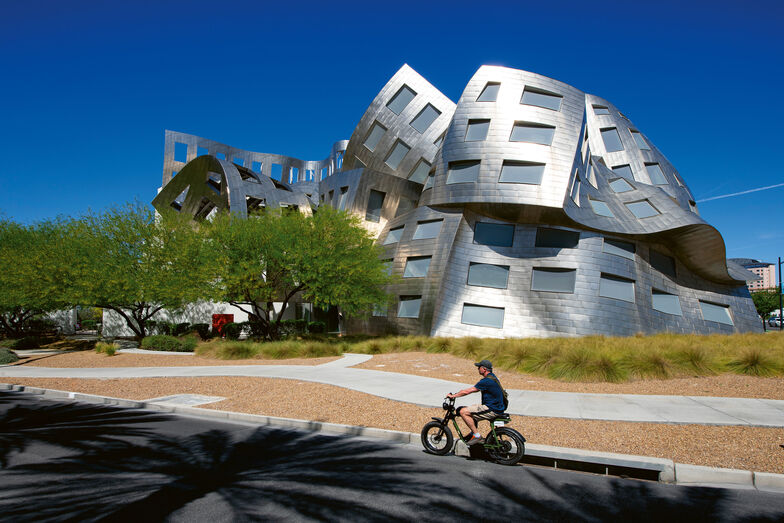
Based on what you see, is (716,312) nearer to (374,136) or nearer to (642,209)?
(642,209)

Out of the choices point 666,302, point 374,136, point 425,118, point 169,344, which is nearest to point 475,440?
point 169,344

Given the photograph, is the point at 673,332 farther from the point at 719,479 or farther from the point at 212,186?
the point at 212,186

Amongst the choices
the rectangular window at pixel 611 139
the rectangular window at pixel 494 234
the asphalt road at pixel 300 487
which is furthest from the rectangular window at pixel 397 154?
the asphalt road at pixel 300 487

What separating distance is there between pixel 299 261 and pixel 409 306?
7278mm

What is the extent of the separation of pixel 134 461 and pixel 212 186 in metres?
41.3

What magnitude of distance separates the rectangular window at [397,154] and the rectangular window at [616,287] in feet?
58.3

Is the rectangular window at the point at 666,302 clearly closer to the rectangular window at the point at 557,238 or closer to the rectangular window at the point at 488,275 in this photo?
the rectangular window at the point at 557,238

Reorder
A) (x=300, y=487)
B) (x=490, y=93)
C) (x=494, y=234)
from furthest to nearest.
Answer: (x=490, y=93)
(x=494, y=234)
(x=300, y=487)

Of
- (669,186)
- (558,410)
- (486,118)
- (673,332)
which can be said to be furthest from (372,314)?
(669,186)

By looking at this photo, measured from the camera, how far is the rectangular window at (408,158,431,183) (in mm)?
34578

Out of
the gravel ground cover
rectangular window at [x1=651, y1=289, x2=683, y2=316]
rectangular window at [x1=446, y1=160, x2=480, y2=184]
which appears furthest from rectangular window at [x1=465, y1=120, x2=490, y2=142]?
the gravel ground cover

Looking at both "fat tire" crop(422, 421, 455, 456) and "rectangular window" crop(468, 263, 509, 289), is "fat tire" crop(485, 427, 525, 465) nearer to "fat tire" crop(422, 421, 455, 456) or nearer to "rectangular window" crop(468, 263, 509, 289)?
"fat tire" crop(422, 421, 455, 456)

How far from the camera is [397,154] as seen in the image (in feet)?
115

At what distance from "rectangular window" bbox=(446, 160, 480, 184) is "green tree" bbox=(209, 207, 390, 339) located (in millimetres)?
6797
